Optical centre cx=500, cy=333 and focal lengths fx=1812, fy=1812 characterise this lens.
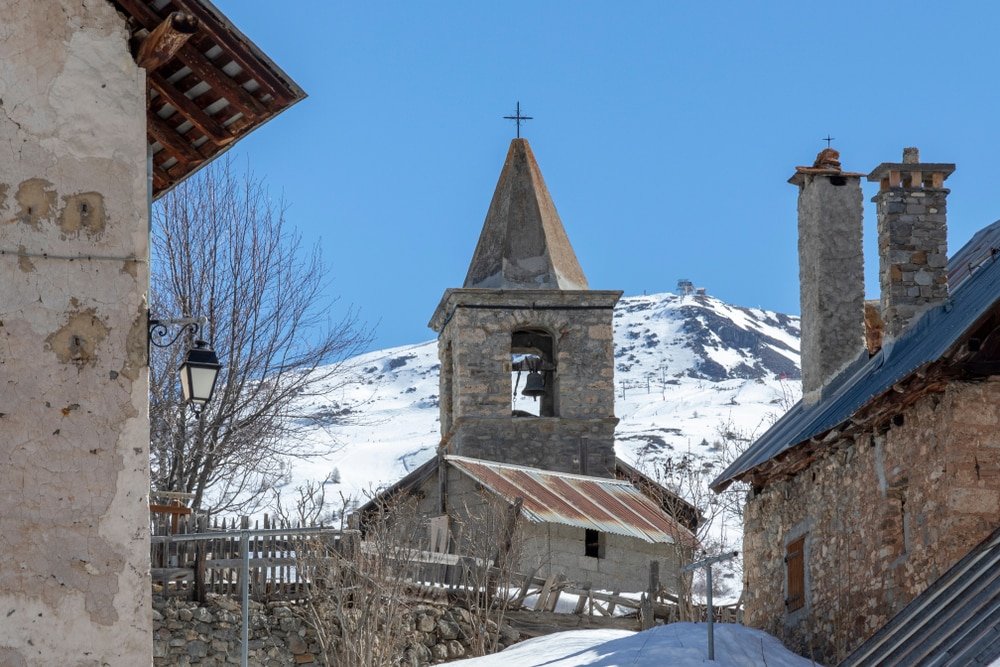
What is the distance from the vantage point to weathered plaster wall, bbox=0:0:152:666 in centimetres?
952

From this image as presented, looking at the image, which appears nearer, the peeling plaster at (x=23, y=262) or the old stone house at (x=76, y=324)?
the old stone house at (x=76, y=324)

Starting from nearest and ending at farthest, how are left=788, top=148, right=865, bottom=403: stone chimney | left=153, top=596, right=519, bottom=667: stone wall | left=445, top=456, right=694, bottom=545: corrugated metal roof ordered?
left=788, top=148, right=865, bottom=403: stone chimney < left=153, top=596, right=519, bottom=667: stone wall < left=445, top=456, right=694, bottom=545: corrugated metal roof

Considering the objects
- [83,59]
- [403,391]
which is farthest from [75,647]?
[403,391]

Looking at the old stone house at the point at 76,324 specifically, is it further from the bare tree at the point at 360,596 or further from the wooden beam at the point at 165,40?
the bare tree at the point at 360,596

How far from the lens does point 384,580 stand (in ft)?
67.0

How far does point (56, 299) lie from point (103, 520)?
1.23 metres

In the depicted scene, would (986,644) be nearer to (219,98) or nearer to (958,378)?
(958,378)

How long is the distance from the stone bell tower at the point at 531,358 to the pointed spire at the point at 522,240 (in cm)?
3

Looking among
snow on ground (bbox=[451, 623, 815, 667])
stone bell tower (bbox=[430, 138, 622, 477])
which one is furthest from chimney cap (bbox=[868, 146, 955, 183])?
stone bell tower (bbox=[430, 138, 622, 477])

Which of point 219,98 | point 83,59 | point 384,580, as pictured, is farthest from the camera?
point 384,580

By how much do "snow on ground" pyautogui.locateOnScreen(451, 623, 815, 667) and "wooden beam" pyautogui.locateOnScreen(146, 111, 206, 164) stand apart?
6160 mm

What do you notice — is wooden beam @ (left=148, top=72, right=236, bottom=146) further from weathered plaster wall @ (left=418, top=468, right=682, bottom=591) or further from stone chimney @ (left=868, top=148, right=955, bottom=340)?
weathered plaster wall @ (left=418, top=468, right=682, bottom=591)

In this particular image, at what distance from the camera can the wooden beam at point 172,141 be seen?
11.5 m

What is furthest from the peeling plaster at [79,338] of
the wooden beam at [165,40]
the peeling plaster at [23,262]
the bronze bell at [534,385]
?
the bronze bell at [534,385]
